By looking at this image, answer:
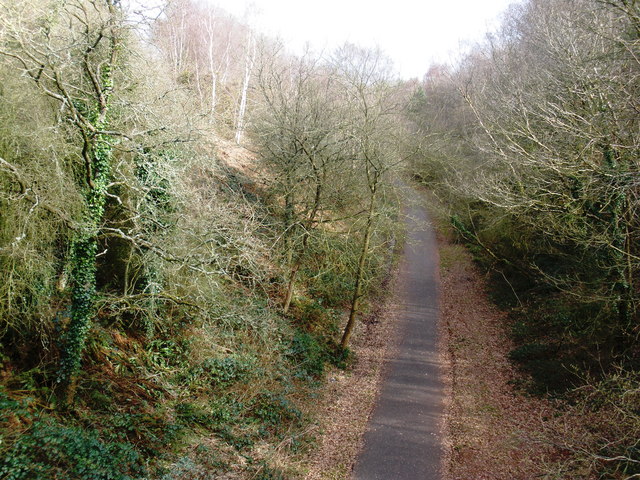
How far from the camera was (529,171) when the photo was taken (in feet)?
39.4

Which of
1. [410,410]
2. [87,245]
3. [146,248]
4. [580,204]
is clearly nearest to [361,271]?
[410,410]

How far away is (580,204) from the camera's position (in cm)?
959

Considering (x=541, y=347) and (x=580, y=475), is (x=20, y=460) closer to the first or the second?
(x=580, y=475)

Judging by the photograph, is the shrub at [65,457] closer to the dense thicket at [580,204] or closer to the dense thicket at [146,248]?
the dense thicket at [146,248]

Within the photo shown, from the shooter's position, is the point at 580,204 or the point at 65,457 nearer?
the point at 65,457

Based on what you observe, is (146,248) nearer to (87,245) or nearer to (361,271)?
(87,245)

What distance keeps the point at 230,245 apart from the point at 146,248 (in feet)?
6.36

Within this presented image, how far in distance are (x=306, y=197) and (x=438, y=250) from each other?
13.9 m

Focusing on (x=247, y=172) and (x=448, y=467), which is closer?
(x=448, y=467)

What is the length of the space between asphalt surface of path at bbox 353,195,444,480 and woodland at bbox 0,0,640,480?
1.63 m

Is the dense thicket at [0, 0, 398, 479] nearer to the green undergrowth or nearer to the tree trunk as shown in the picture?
the green undergrowth

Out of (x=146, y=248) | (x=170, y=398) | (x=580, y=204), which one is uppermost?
(x=580, y=204)

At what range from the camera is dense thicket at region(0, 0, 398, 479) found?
6.76 meters

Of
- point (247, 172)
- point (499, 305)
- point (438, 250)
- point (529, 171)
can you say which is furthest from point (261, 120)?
point (438, 250)
